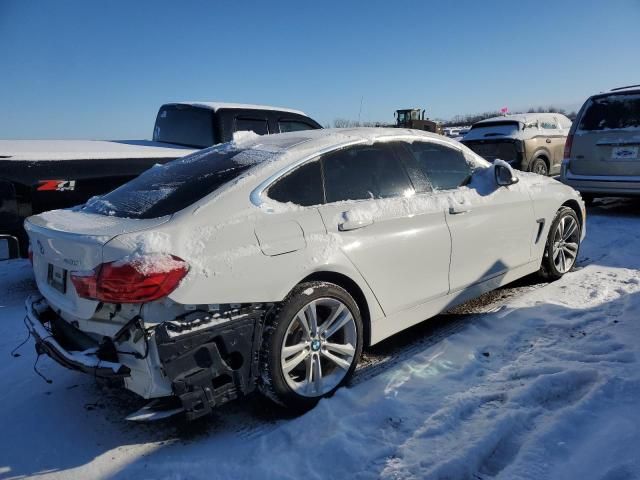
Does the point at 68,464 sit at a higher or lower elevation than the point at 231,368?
lower

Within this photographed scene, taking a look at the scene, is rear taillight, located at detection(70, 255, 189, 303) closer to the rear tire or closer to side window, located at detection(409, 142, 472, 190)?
side window, located at detection(409, 142, 472, 190)

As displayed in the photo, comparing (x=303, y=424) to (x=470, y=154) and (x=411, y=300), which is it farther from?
(x=470, y=154)

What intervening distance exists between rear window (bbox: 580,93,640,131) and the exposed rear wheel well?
628cm

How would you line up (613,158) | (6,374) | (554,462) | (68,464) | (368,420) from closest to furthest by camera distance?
(554,462)
(68,464)
(368,420)
(6,374)
(613,158)

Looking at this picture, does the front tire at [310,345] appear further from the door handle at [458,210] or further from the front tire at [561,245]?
the front tire at [561,245]

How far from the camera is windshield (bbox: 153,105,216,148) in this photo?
21.4ft

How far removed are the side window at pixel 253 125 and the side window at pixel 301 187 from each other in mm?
3809

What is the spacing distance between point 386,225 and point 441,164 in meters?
0.98

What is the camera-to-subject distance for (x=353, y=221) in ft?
9.98

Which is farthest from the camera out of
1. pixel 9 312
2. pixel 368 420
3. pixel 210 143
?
pixel 210 143

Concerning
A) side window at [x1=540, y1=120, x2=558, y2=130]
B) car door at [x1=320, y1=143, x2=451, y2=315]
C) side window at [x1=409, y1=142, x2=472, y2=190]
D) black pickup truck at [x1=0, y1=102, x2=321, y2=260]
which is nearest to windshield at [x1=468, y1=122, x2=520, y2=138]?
side window at [x1=540, y1=120, x2=558, y2=130]

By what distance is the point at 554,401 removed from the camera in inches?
108

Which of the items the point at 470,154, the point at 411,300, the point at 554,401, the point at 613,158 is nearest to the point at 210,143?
the point at 470,154

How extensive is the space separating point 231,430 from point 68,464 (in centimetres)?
81
